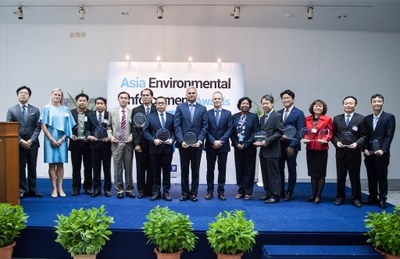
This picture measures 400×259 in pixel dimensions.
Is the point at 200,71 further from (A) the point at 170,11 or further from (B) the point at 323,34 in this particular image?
(B) the point at 323,34

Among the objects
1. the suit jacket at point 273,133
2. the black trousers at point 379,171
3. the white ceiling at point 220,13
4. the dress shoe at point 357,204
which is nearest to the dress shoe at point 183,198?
the suit jacket at point 273,133

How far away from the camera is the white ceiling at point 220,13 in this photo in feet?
23.0

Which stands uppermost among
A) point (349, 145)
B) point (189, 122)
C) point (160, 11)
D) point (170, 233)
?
point (160, 11)

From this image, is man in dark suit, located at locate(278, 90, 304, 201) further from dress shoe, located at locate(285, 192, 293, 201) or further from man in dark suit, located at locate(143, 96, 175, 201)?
man in dark suit, located at locate(143, 96, 175, 201)

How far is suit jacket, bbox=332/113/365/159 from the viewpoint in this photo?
5.27m

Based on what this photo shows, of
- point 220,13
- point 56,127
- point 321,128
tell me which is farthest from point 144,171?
point 220,13

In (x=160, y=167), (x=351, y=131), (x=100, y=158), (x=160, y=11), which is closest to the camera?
(x=351, y=131)

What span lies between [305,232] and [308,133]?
189cm

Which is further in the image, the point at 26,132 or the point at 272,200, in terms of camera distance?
the point at 26,132

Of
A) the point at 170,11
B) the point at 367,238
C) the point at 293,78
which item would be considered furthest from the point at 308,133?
the point at 170,11

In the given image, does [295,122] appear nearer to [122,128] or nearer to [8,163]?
[122,128]

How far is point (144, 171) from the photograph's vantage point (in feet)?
18.9

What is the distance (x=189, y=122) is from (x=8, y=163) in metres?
2.48

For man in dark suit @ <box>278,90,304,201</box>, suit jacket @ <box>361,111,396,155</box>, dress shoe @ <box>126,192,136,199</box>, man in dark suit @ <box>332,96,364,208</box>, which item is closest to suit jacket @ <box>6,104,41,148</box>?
dress shoe @ <box>126,192,136,199</box>
